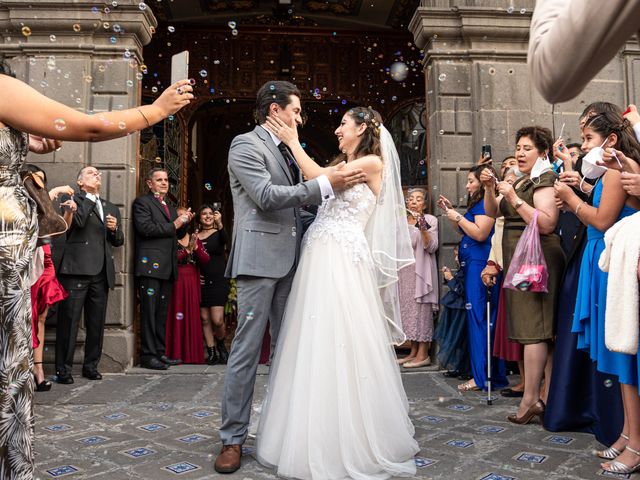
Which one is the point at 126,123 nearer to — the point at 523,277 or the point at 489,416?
the point at 523,277

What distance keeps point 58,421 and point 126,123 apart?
297 centimetres

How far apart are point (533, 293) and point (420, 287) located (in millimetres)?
2555

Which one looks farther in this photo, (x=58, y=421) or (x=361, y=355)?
(x=58, y=421)

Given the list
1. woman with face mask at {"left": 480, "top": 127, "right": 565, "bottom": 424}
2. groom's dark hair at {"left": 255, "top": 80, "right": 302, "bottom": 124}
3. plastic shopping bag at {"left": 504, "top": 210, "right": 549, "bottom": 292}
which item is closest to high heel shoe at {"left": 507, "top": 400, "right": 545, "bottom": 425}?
woman with face mask at {"left": 480, "top": 127, "right": 565, "bottom": 424}

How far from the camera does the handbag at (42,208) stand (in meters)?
2.51

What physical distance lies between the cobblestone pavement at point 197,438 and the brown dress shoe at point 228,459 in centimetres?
5

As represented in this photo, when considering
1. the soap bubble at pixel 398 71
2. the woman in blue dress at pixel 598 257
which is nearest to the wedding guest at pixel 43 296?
the woman in blue dress at pixel 598 257

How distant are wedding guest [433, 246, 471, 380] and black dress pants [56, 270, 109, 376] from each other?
360 cm

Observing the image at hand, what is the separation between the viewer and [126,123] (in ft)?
7.97

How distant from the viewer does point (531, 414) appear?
4.32m

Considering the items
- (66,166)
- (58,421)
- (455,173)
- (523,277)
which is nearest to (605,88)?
(455,173)

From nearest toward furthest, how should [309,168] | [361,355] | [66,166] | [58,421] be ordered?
[361,355] < [309,168] < [58,421] < [66,166]

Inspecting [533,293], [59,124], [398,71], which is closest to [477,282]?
[533,293]

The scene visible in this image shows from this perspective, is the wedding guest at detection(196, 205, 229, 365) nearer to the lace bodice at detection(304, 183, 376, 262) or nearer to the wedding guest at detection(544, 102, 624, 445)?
the lace bodice at detection(304, 183, 376, 262)
